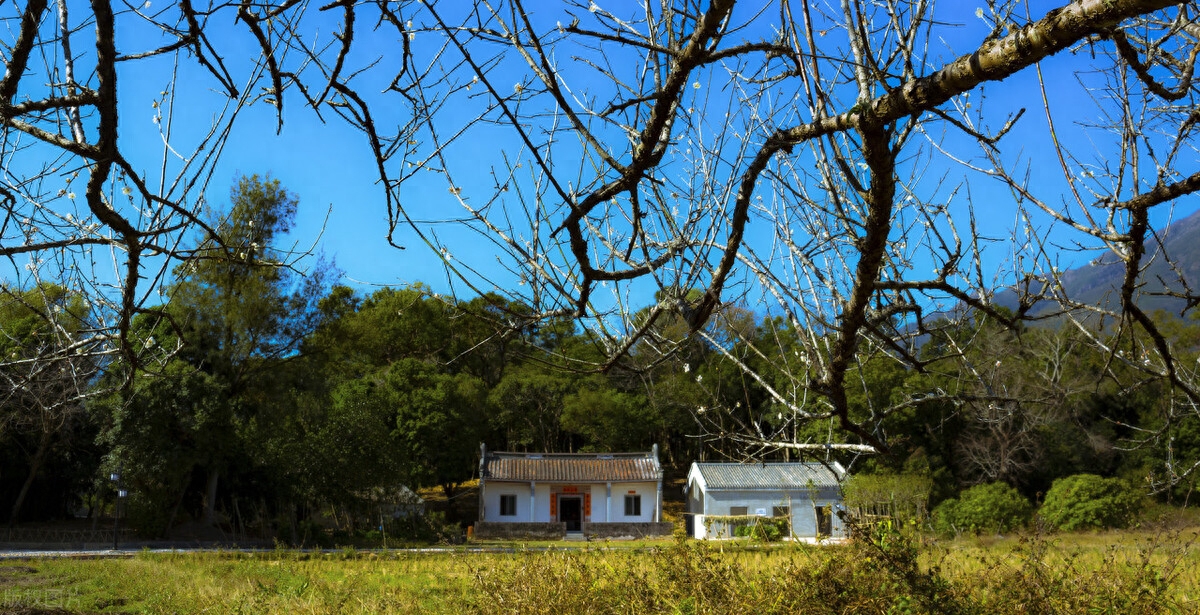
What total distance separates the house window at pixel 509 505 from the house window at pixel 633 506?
3823mm

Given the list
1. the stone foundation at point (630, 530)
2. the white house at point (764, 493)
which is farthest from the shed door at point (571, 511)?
the white house at point (764, 493)

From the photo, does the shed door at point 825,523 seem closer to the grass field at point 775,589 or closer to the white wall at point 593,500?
the grass field at point 775,589

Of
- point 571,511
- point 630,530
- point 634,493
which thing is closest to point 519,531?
point 630,530

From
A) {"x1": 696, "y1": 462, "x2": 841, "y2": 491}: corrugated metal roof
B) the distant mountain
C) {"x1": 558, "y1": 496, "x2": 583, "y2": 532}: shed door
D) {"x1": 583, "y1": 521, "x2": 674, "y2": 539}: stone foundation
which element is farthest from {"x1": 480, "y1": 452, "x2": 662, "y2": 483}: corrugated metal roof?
the distant mountain

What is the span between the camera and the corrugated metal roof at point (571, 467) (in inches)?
1098

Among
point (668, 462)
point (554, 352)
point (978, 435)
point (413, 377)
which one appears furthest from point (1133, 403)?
point (554, 352)

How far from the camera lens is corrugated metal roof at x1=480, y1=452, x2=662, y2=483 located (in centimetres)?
2789

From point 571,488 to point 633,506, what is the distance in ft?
7.30

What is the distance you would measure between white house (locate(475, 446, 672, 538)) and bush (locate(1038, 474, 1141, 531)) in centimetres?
1175

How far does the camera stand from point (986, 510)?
2141cm

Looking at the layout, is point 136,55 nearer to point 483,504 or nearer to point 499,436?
point 483,504

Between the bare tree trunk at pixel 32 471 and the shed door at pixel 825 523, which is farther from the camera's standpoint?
the bare tree trunk at pixel 32 471

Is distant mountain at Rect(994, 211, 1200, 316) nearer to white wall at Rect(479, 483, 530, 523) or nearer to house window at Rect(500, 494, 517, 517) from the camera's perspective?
white wall at Rect(479, 483, 530, 523)

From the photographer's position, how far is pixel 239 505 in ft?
71.2
